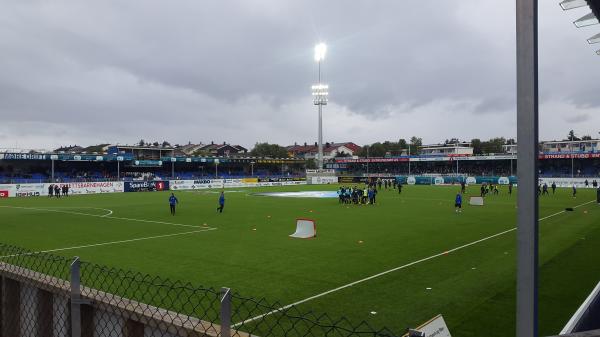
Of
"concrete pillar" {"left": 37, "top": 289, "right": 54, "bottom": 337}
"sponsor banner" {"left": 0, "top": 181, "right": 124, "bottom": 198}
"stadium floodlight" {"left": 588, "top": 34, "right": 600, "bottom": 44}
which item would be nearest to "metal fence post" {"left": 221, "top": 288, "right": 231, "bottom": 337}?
"concrete pillar" {"left": 37, "top": 289, "right": 54, "bottom": 337}

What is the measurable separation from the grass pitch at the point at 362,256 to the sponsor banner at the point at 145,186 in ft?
100

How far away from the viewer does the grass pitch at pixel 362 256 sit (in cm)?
971

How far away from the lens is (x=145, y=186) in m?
60.8

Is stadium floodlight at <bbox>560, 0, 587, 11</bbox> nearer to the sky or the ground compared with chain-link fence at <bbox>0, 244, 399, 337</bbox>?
nearer to the sky

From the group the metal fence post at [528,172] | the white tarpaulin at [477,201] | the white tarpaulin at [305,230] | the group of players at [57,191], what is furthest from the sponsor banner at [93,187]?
the metal fence post at [528,172]

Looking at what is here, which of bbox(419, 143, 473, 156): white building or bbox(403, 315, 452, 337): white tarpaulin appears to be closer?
bbox(403, 315, 452, 337): white tarpaulin

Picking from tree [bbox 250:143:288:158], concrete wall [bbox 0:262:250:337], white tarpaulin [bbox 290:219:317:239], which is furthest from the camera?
tree [bbox 250:143:288:158]

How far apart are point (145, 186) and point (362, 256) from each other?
168 ft

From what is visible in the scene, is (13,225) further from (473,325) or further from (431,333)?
(431,333)

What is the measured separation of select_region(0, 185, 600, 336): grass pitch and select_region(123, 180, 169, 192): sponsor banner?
3056 cm

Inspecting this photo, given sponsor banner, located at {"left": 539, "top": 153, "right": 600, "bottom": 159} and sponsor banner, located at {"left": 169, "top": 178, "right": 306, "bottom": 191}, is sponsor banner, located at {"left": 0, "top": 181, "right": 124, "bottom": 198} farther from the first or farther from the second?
sponsor banner, located at {"left": 539, "top": 153, "right": 600, "bottom": 159}

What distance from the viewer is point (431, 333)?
4062 millimetres

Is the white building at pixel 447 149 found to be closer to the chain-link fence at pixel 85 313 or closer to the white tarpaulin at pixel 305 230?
the white tarpaulin at pixel 305 230

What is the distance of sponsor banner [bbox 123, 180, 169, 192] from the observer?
59.5 meters
